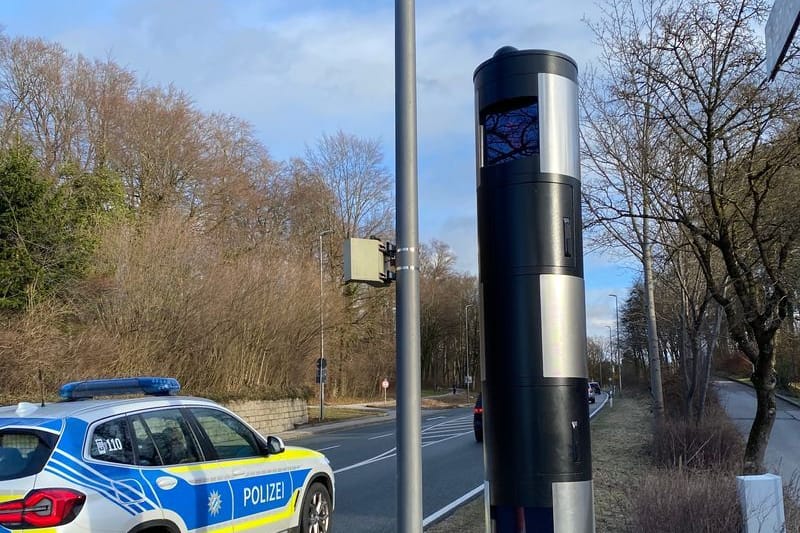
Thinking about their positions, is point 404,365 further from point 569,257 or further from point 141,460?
point 141,460

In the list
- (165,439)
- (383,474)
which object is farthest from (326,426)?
(165,439)

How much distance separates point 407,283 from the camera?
5535 millimetres

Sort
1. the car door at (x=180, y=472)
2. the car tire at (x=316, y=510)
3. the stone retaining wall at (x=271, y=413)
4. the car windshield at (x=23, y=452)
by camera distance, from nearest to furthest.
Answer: the car windshield at (x=23, y=452) < the car door at (x=180, y=472) < the car tire at (x=316, y=510) < the stone retaining wall at (x=271, y=413)

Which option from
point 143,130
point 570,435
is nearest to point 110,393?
point 570,435

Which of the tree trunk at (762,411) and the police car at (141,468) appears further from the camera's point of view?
the tree trunk at (762,411)

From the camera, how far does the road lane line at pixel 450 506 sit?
9555 mm

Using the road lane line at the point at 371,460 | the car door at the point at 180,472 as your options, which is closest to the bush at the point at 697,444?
the road lane line at the point at 371,460

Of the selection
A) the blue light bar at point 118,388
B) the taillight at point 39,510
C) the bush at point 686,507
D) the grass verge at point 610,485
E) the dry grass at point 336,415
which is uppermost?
the blue light bar at point 118,388

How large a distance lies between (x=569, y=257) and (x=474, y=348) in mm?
78382

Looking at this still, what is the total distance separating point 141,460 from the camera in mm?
5590

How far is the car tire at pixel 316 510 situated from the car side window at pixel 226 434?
37.4 inches

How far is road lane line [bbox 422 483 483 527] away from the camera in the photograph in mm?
9555

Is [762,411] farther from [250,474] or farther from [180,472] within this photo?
[180,472]

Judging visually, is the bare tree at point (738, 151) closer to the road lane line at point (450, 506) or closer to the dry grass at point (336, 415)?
the road lane line at point (450, 506)
